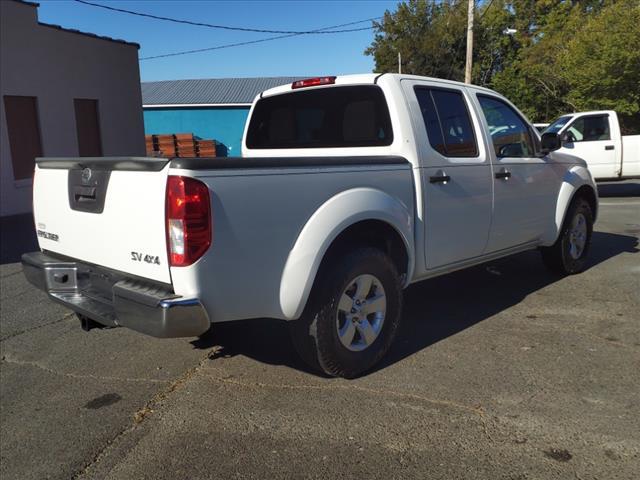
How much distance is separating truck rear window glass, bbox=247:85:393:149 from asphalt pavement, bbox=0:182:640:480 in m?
1.61

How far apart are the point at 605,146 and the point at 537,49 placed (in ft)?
58.4

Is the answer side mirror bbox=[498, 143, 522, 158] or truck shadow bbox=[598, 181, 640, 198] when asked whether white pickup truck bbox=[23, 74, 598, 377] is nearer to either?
side mirror bbox=[498, 143, 522, 158]

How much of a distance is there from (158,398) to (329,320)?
119 cm

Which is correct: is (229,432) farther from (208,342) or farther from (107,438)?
(208,342)

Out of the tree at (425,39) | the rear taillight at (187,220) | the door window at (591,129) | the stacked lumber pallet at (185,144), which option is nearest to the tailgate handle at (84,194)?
the rear taillight at (187,220)

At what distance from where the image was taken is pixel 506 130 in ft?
17.1

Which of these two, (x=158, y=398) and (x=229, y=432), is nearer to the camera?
(x=229, y=432)

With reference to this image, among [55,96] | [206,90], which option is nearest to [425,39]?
[206,90]

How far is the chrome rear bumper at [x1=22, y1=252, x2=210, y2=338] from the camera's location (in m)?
2.85

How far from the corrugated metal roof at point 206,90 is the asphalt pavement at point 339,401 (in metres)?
31.2

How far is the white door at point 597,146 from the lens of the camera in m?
12.7

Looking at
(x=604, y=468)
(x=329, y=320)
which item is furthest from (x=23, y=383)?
(x=604, y=468)

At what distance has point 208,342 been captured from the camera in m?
4.47

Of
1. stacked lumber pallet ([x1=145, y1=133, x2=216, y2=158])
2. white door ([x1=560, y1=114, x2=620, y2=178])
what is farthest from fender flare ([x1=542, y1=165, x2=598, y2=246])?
stacked lumber pallet ([x1=145, y1=133, x2=216, y2=158])
